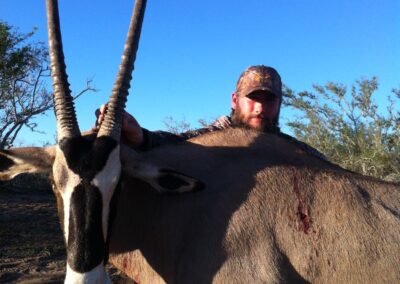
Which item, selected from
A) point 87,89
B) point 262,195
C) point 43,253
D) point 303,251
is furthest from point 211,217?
point 87,89

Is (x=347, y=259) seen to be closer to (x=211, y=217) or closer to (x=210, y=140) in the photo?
(x=211, y=217)

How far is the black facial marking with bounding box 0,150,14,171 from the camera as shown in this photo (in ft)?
13.6

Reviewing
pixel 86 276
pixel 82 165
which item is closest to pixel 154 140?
pixel 82 165

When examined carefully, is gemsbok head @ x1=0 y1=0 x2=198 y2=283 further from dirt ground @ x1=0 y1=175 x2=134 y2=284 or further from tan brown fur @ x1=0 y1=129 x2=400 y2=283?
dirt ground @ x1=0 y1=175 x2=134 y2=284

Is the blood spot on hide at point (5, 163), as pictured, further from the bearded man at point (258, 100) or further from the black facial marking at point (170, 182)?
the bearded man at point (258, 100)

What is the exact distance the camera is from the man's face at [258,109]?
5488mm

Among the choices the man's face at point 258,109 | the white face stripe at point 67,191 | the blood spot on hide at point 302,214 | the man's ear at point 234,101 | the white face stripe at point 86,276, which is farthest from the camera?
the man's ear at point 234,101

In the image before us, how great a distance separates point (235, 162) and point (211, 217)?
0.58 meters

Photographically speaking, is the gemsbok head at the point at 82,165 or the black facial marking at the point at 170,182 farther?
the black facial marking at the point at 170,182

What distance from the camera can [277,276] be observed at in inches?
145

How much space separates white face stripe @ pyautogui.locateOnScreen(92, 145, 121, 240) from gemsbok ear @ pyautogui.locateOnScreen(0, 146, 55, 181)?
0.65 meters

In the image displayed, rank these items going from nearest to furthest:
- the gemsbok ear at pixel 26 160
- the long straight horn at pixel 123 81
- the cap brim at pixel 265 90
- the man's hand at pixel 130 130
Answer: the long straight horn at pixel 123 81 < the gemsbok ear at pixel 26 160 < the man's hand at pixel 130 130 < the cap brim at pixel 265 90

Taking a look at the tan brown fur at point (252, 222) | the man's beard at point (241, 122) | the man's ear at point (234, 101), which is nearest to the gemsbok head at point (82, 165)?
the tan brown fur at point (252, 222)

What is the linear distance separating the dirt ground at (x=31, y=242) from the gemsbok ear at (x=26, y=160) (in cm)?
325
